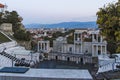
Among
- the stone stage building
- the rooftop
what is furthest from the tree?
the stone stage building

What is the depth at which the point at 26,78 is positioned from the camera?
1134 centimetres

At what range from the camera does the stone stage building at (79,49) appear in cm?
5047

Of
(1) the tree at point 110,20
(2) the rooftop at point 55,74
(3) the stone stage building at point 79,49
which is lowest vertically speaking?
(3) the stone stage building at point 79,49

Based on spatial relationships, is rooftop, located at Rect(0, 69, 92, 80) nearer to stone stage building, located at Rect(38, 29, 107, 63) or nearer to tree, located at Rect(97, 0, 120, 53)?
tree, located at Rect(97, 0, 120, 53)

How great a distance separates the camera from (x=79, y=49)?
5388 cm

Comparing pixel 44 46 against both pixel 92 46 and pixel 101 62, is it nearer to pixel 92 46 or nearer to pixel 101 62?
pixel 92 46

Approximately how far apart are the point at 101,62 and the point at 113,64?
5.11m

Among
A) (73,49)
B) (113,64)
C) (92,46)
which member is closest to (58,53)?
(73,49)

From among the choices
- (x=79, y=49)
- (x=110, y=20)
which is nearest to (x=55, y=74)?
(x=110, y=20)

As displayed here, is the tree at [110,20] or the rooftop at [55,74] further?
the tree at [110,20]

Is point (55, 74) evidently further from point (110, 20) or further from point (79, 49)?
point (79, 49)

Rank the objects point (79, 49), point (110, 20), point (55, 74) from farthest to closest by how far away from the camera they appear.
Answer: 1. point (79, 49)
2. point (110, 20)
3. point (55, 74)

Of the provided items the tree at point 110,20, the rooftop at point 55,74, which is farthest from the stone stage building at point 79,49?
the rooftop at point 55,74

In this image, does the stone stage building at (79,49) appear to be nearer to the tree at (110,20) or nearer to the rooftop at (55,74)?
the tree at (110,20)
